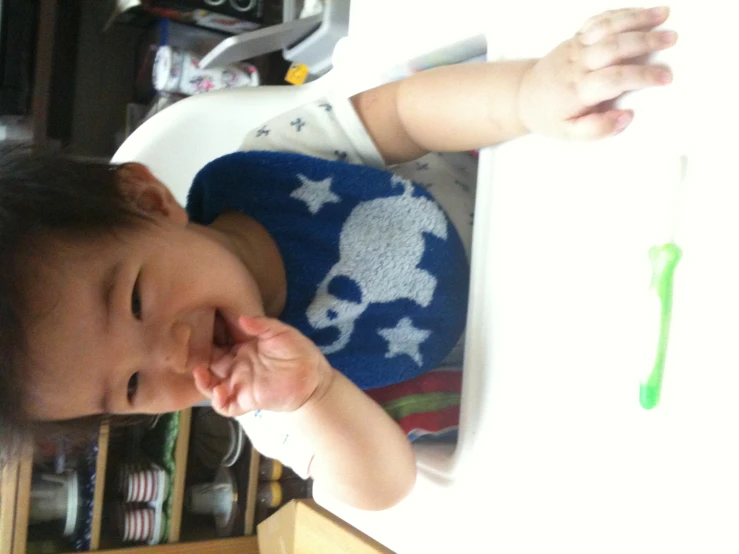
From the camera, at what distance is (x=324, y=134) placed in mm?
626

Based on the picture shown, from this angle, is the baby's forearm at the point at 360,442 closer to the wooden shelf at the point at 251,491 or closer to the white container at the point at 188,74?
the wooden shelf at the point at 251,491

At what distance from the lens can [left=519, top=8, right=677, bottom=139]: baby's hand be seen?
0.35m

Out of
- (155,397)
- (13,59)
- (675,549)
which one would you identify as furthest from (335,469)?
(13,59)

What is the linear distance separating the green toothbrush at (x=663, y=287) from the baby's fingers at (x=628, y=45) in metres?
0.07

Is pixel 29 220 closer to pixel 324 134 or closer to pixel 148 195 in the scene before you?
pixel 148 195

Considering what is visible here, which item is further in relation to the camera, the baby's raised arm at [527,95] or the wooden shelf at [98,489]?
the wooden shelf at [98,489]

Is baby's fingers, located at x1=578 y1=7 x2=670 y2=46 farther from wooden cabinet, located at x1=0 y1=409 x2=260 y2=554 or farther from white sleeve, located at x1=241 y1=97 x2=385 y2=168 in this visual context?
wooden cabinet, located at x1=0 y1=409 x2=260 y2=554

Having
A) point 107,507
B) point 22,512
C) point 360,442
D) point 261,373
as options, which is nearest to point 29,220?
point 261,373

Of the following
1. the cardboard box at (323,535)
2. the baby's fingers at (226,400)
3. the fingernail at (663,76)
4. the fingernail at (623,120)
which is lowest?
the cardboard box at (323,535)

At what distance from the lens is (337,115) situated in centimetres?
62

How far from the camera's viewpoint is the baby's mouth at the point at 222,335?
1.69 feet

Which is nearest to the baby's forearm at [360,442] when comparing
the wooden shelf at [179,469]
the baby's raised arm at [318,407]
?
the baby's raised arm at [318,407]

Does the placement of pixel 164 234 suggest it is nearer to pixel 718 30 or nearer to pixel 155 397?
pixel 155 397

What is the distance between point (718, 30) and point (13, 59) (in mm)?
1422
